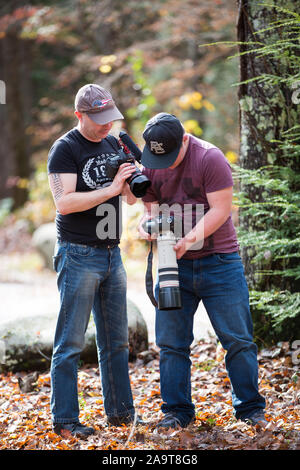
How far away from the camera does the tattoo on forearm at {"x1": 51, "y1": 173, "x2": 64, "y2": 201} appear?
3.68 metres

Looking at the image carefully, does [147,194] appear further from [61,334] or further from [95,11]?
[95,11]

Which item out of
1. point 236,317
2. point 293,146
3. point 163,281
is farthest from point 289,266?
point 163,281

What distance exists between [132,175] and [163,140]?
1.03ft

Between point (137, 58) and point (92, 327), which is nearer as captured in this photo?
point (92, 327)

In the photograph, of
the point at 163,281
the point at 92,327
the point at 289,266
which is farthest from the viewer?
the point at 92,327

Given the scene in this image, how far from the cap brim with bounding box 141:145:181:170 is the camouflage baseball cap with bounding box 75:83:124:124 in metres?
0.36

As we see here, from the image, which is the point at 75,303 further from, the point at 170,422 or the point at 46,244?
the point at 46,244

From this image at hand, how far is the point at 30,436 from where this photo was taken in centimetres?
383

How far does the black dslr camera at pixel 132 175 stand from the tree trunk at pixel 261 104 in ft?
5.76

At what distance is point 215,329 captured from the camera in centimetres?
377

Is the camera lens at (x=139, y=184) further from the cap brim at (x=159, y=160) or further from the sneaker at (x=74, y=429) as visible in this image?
the sneaker at (x=74, y=429)

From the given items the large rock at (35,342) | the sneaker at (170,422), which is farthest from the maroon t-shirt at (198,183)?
the large rock at (35,342)

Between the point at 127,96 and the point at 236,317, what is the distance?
11.6 m

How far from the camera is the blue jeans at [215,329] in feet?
12.1
